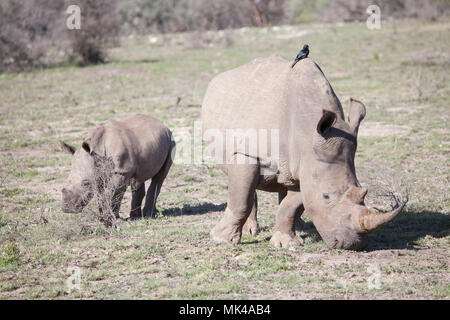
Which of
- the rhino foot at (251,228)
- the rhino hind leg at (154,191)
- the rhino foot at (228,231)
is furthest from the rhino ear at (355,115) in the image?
the rhino hind leg at (154,191)

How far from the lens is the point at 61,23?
2702 cm

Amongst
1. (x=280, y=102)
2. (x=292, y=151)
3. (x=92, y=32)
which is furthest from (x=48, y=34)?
(x=292, y=151)

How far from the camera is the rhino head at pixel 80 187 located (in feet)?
28.2

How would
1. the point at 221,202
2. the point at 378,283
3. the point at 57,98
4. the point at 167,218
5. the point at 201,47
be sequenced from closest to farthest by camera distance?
the point at 378,283, the point at 167,218, the point at 221,202, the point at 57,98, the point at 201,47

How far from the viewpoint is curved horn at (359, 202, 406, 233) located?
592cm

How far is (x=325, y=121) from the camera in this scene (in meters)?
6.37

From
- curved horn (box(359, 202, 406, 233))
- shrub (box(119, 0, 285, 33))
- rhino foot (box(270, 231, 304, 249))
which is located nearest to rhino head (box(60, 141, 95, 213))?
rhino foot (box(270, 231, 304, 249))

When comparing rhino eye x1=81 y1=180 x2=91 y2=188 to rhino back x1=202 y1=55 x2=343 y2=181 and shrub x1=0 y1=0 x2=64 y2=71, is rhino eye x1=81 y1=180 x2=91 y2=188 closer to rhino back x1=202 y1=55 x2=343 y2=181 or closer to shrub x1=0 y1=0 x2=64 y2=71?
rhino back x1=202 y1=55 x2=343 y2=181

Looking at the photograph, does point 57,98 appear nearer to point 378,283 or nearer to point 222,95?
point 222,95

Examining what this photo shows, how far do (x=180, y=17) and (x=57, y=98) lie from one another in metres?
21.9

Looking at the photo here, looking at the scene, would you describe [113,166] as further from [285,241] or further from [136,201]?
[285,241]

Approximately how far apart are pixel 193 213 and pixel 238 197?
2325 mm
